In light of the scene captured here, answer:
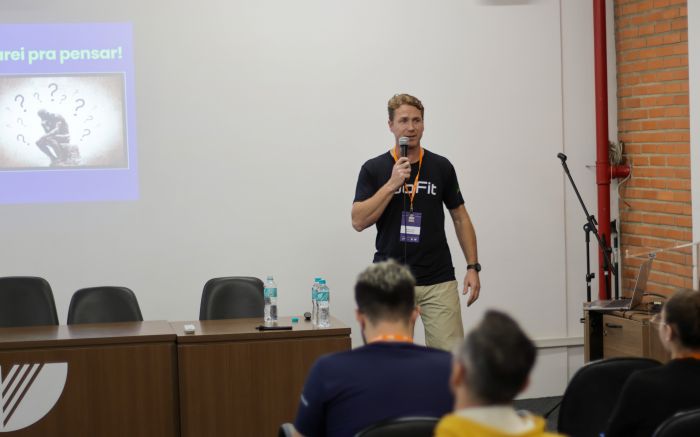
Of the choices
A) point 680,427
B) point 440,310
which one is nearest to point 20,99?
point 440,310

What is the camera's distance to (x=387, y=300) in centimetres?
254

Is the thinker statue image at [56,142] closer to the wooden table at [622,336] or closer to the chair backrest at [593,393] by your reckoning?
the wooden table at [622,336]

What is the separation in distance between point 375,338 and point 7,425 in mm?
2387

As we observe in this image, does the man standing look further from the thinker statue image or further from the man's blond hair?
the thinker statue image

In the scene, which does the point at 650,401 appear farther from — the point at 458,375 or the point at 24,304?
the point at 24,304

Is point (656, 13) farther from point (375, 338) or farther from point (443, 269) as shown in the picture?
point (375, 338)

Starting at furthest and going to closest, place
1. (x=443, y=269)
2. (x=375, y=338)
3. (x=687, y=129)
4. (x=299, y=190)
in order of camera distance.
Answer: (x=299, y=190) → (x=687, y=129) → (x=443, y=269) → (x=375, y=338)

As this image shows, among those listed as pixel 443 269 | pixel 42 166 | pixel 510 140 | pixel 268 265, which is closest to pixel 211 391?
pixel 443 269

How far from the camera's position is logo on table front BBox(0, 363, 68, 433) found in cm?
411

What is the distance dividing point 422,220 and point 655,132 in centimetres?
223

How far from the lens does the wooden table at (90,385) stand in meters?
4.12

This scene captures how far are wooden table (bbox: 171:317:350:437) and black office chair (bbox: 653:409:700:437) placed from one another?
2235 mm

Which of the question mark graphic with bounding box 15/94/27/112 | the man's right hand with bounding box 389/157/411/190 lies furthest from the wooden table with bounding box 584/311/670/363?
the question mark graphic with bounding box 15/94/27/112

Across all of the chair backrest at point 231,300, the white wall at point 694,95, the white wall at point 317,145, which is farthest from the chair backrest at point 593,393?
the white wall at point 317,145
